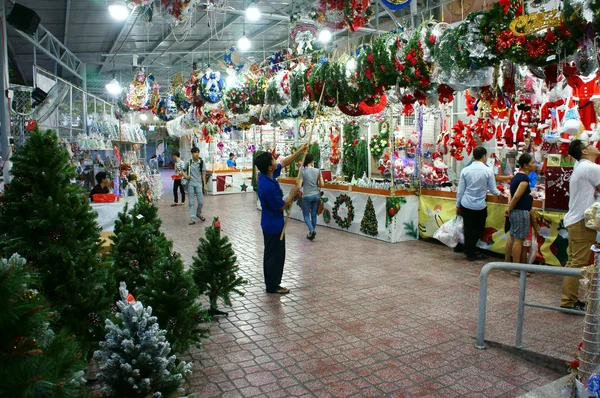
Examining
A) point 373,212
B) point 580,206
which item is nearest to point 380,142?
point 373,212

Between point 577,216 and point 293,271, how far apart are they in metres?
3.42

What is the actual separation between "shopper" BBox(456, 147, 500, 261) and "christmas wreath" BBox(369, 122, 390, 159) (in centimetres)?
410

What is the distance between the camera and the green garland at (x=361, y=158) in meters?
11.9

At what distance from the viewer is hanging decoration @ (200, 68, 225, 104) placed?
940cm

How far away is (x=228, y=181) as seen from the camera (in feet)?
58.8

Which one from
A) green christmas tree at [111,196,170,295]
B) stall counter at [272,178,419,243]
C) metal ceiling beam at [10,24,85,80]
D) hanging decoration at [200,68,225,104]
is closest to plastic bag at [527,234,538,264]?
stall counter at [272,178,419,243]

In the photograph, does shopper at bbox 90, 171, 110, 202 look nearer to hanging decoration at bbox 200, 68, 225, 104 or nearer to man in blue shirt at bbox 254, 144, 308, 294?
hanging decoration at bbox 200, 68, 225, 104

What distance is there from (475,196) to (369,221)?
2.30 metres

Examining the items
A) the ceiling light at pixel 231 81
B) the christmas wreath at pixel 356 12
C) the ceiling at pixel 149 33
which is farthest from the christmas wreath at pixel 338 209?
the christmas wreath at pixel 356 12

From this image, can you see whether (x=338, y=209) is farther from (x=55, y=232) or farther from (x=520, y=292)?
(x=55, y=232)

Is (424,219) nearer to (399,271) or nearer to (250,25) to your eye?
(399,271)

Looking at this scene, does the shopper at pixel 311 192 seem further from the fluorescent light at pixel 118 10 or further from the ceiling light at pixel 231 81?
the fluorescent light at pixel 118 10

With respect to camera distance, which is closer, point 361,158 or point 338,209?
point 338,209

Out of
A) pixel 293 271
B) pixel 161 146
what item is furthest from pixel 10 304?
pixel 161 146
